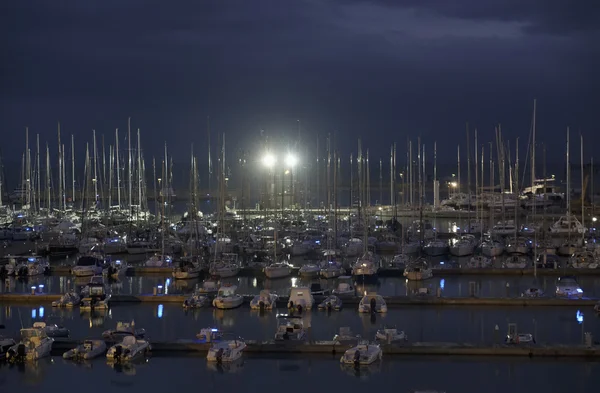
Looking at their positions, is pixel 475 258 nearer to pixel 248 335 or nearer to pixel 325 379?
pixel 248 335

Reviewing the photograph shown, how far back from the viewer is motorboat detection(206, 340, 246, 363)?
2236cm

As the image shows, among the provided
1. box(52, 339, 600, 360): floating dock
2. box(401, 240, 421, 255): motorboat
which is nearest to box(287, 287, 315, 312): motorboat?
box(52, 339, 600, 360): floating dock

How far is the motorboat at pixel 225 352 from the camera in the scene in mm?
22359

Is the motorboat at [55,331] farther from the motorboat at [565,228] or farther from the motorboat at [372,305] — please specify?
the motorboat at [565,228]

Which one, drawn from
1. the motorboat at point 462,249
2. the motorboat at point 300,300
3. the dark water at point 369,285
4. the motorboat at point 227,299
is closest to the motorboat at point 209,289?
A: the motorboat at point 227,299

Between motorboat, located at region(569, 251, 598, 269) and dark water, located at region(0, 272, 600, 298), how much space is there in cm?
112

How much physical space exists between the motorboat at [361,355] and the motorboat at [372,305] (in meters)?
5.92

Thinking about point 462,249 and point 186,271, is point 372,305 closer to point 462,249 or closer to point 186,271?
point 186,271

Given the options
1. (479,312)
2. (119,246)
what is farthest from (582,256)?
(119,246)

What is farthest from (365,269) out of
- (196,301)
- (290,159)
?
(290,159)

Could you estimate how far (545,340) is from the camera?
24.5 metres

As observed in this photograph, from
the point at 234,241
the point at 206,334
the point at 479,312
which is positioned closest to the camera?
the point at 206,334

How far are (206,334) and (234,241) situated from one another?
24.1m

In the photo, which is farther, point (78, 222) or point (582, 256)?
point (78, 222)
